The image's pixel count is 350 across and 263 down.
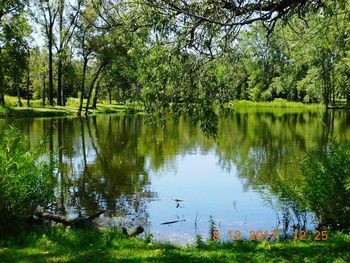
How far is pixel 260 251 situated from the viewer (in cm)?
712

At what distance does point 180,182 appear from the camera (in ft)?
50.1

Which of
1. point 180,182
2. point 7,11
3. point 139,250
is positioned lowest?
point 180,182

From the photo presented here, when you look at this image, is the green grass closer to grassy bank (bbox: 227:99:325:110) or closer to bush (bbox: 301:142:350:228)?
grassy bank (bbox: 227:99:325:110)

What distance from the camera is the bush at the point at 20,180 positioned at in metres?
8.13

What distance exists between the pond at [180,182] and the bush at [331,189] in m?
0.75

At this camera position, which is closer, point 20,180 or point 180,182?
point 20,180

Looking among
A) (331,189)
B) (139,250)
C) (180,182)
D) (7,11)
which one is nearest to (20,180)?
(139,250)

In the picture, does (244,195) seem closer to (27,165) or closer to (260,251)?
(260,251)

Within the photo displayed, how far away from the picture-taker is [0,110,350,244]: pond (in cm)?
1045

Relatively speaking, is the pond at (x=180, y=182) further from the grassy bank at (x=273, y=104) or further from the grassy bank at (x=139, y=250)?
the grassy bank at (x=273, y=104)

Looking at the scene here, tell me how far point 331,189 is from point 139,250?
4.35m

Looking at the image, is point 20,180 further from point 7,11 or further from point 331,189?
point 7,11

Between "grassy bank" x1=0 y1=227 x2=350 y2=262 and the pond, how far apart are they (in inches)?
74.7

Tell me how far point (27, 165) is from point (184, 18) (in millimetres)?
4304
